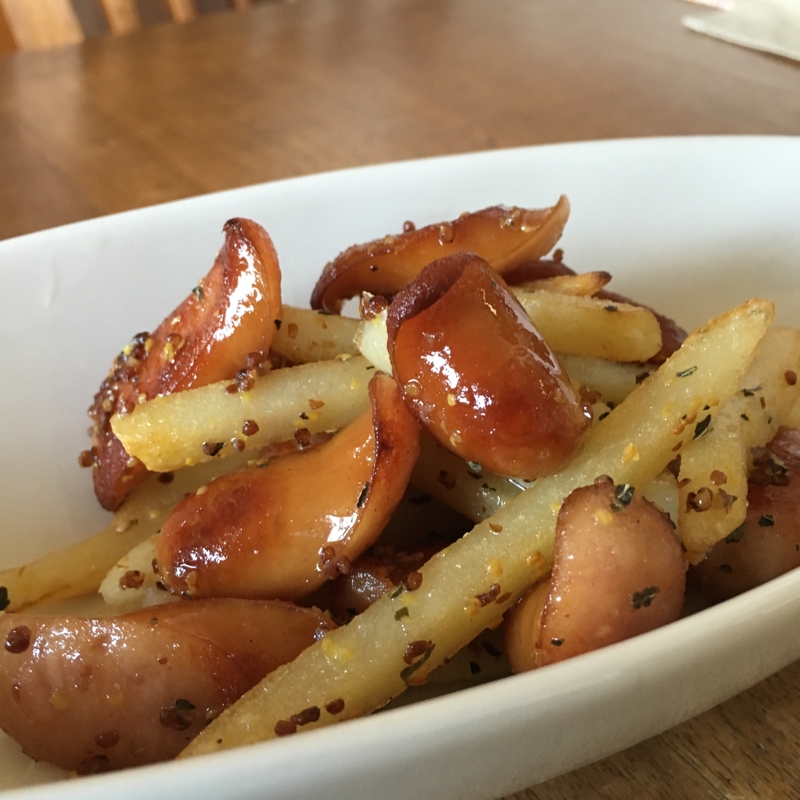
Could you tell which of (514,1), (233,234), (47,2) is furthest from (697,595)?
(47,2)

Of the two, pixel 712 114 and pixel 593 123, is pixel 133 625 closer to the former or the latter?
pixel 593 123

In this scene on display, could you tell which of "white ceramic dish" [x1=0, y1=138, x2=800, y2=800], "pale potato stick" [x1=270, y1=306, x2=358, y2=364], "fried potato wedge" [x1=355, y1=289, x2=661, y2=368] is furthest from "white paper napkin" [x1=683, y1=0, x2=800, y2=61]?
"pale potato stick" [x1=270, y1=306, x2=358, y2=364]

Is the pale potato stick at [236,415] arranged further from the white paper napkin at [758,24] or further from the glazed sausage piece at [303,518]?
the white paper napkin at [758,24]

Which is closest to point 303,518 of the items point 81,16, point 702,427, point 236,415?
point 236,415

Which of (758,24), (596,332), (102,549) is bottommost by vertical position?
(102,549)

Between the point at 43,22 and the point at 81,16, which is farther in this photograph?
the point at 43,22

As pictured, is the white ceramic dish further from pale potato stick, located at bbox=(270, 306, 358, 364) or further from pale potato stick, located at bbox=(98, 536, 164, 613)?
pale potato stick, located at bbox=(270, 306, 358, 364)

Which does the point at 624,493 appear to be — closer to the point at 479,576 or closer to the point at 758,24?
the point at 479,576
